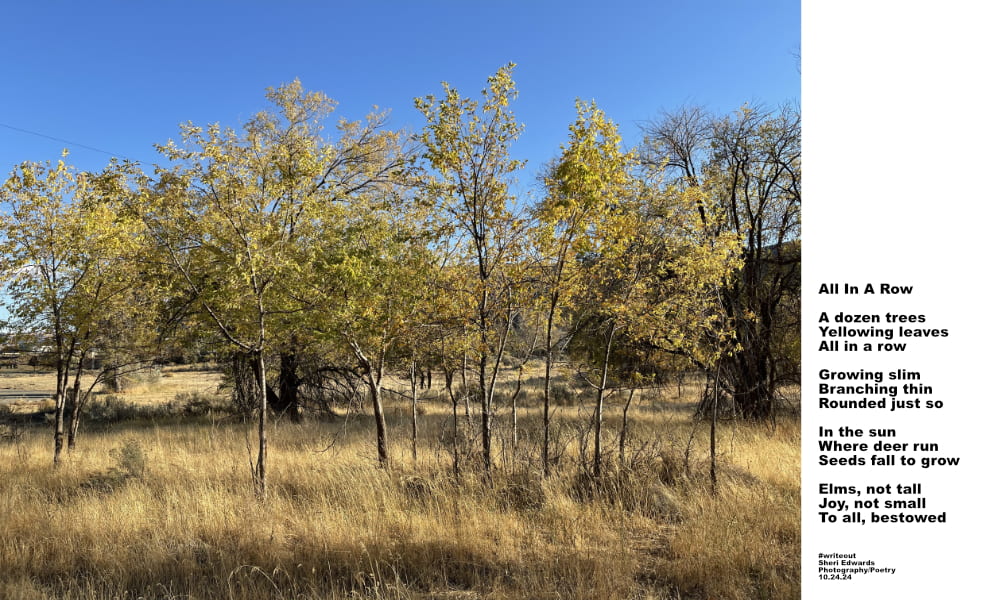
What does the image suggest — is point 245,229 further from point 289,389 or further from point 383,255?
point 289,389

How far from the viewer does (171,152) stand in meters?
5.76

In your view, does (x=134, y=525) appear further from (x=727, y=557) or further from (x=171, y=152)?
(x=727, y=557)

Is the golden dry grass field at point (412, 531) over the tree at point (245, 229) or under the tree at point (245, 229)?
under

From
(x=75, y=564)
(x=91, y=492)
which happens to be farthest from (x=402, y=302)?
(x=91, y=492)

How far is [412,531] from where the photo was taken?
5.16 meters

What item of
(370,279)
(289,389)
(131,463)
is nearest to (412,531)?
(370,279)

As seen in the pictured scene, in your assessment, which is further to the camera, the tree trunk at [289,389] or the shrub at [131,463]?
the tree trunk at [289,389]

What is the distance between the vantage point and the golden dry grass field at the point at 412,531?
422 centimetres

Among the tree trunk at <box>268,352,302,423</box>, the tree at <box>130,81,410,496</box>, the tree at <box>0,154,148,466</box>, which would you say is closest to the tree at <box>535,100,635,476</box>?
the tree at <box>130,81,410,496</box>

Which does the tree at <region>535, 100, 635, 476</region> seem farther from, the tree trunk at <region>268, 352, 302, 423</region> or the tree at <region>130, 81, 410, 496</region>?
the tree trunk at <region>268, 352, 302, 423</region>

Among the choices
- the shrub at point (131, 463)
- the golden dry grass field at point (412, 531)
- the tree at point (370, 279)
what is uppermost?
the tree at point (370, 279)

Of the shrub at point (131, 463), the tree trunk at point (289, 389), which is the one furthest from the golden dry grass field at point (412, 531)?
the tree trunk at point (289, 389)

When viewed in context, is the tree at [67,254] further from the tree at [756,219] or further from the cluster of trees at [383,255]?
the tree at [756,219]

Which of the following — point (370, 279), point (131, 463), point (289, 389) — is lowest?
point (131, 463)
